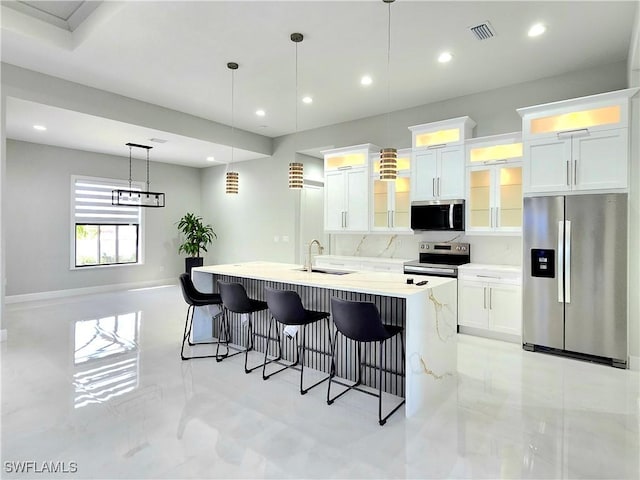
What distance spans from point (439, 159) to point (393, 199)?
922 millimetres

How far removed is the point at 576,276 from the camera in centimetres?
387

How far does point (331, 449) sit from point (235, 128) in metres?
5.98

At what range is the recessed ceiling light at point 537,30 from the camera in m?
3.44

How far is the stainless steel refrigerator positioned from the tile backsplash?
0.78 m

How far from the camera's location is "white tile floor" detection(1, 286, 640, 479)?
2146 millimetres

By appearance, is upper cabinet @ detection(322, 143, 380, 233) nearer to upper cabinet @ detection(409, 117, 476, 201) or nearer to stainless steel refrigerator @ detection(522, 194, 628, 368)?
upper cabinet @ detection(409, 117, 476, 201)

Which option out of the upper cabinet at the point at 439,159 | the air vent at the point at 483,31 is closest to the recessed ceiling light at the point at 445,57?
the air vent at the point at 483,31

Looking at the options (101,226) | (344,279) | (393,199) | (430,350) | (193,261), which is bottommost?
(430,350)

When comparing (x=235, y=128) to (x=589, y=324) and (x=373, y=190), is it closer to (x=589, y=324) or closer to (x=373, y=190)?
(x=373, y=190)

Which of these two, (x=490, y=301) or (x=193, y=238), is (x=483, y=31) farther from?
(x=193, y=238)

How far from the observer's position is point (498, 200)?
472 cm

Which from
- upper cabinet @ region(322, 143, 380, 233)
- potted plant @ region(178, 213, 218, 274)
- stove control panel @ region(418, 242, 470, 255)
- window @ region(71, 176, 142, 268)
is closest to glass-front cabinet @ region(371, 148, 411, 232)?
upper cabinet @ region(322, 143, 380, 233)

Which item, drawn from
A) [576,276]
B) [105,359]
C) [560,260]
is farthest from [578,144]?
[105,359]

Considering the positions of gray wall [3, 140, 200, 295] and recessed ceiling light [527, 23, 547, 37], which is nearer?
recessed ceiling light [527, 23, 547, 37]
